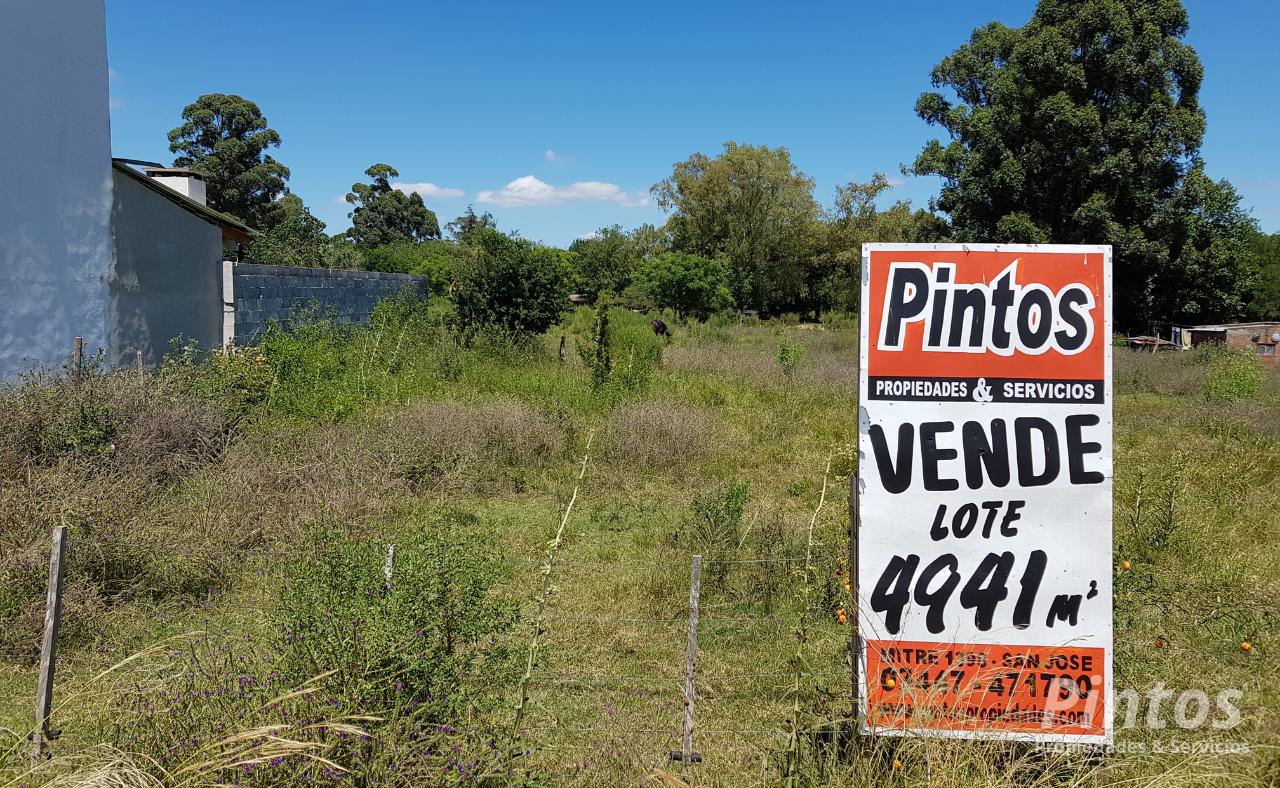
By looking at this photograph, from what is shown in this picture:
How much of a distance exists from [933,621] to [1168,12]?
1070 inches

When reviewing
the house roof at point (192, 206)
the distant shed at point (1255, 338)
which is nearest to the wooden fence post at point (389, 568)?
the house roof at point (192, 206)

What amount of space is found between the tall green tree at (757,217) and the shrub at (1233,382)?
24128mm

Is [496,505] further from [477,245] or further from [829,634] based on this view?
[477,245]

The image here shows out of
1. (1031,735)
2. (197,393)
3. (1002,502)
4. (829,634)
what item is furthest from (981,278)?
(197,393)

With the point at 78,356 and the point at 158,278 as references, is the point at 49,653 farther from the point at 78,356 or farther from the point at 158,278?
the point at 158,278

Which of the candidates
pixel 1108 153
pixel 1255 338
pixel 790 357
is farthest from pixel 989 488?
pixel 1108 153

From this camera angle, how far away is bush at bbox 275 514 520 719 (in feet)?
10.7

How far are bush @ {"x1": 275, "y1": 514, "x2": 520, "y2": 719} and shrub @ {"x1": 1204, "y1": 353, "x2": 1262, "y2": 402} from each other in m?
13.8

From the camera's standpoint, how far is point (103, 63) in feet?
30.9

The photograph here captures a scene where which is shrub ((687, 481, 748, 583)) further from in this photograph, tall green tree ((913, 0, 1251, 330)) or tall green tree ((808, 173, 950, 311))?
tall green tree ((808, 173, 950, 311))

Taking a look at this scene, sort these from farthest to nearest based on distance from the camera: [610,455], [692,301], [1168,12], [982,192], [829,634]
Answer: [692,301], [982,192], [1168,12], [610,455], [829,634]

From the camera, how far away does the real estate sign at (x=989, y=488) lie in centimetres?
325

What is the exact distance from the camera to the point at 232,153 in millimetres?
44531

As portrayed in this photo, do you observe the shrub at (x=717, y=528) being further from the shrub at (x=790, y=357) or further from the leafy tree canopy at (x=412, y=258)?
the leafy tree canopy at (x=412, y=258)
